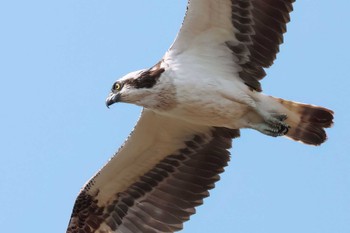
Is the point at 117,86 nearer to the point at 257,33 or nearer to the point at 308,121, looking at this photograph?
the point at 257,33

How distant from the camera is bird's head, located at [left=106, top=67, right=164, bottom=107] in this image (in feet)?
43.9

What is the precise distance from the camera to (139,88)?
13438 mm

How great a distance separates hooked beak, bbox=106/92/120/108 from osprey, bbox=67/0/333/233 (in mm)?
17

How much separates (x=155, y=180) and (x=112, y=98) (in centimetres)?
195

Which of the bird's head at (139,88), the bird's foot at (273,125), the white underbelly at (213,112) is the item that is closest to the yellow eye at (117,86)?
the bird's head at (139,88)

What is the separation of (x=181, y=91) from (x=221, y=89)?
24.7 inches

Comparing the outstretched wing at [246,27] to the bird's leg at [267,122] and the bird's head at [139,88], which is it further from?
the bird's head at [139,88]

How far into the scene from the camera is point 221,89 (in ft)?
44.5

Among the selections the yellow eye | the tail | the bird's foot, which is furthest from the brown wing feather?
the yellow eye

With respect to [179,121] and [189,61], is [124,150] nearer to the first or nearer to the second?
[179,121]

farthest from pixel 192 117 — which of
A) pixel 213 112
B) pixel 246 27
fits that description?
pixel 246 27

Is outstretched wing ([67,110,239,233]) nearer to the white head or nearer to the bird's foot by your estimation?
the bird's foot

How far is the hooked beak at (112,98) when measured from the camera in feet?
44.9

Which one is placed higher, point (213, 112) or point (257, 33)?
point (257, 33)
